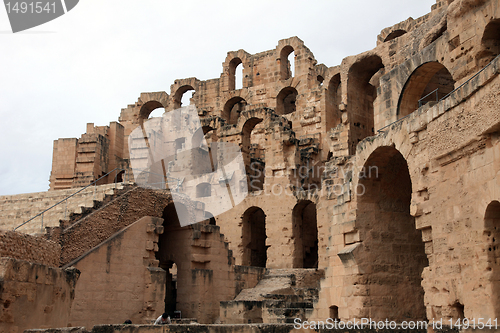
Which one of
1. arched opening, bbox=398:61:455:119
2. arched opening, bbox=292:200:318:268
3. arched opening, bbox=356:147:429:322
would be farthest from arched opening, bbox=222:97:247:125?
arched opening, bbox=356:147:429:322

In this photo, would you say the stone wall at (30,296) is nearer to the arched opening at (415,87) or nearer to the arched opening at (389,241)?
the arched opening at (389,241)

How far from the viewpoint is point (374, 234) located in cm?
1152

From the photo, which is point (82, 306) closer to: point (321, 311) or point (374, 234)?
point (321, 311)

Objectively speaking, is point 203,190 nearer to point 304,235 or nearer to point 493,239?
point 304,235

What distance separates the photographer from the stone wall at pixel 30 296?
21.2ft

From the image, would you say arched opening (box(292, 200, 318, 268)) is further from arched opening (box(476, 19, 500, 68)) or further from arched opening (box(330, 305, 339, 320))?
arched opening (box(476, 19, 500, 68))

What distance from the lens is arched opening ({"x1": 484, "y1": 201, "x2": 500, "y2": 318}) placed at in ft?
24.7

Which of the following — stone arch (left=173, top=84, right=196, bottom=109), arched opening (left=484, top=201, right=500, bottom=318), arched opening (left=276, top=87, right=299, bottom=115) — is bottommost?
arched opening (left=484, top=201, right=500, bottom=318)

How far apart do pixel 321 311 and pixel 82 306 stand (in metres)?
5.88

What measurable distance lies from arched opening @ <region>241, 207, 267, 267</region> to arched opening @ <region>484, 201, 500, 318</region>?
1417cm

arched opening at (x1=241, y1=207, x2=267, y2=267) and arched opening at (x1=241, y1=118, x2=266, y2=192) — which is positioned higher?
arched opening at (x1=241, y1=118, x2=266, y2=192)

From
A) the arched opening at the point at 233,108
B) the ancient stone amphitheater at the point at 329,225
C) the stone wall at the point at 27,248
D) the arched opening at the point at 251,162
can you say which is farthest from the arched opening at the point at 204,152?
the stone wall at the point at 27,248

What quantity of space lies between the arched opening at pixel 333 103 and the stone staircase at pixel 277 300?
997 centimetres

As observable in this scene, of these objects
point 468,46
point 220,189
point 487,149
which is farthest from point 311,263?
point 487,149
